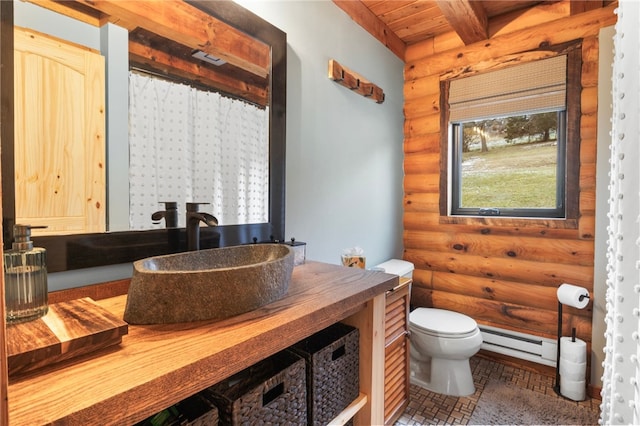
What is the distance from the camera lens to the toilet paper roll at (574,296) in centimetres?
188

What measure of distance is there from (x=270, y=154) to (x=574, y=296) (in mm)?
1899

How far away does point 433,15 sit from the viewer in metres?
2.26

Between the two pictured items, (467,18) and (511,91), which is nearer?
(467,18)

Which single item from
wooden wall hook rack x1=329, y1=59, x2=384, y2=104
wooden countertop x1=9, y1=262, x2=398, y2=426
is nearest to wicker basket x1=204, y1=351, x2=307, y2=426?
wooden countertop x1=9, y1=262, x2=398, y2=426

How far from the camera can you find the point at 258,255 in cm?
123

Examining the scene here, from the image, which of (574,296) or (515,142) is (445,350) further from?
(515,142)

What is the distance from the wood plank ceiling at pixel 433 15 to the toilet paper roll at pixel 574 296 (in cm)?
171

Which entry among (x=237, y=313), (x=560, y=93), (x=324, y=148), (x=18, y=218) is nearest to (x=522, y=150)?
(x=560, y=93)

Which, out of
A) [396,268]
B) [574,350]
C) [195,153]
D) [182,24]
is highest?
[182,24]

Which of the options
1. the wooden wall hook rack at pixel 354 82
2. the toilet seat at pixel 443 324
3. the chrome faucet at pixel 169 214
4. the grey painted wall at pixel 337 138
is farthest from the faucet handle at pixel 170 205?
the toilet seat at pixel 443 324

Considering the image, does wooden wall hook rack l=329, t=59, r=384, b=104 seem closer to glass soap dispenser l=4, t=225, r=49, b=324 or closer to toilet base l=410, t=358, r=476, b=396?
glass soap dispenser l=4, t=225, r=49, b=324

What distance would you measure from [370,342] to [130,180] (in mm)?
1031

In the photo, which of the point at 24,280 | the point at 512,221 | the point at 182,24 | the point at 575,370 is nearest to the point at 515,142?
the point at 512,221

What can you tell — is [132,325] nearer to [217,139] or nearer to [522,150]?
[217,139]
